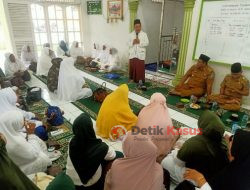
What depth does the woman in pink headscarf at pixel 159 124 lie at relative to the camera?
2.14 metres

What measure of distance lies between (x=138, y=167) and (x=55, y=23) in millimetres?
6710

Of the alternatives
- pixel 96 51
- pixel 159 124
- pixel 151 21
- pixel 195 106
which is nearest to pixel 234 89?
pixel 195 106

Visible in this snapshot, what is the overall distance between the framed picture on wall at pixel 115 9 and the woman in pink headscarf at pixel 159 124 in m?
4.20

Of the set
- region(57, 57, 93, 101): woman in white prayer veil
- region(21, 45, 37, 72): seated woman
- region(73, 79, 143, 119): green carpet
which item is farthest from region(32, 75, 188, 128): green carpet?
region(21, 45, 37, 72): seated woman

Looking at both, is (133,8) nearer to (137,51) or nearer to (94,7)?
(137,51)

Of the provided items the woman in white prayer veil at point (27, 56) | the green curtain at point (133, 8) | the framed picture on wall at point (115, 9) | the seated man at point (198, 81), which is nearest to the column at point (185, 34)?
the seated man at point (198, 81)

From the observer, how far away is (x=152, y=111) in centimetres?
227

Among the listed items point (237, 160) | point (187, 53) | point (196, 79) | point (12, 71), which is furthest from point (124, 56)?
point (237, 160)

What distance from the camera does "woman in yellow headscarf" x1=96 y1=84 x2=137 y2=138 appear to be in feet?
8.19

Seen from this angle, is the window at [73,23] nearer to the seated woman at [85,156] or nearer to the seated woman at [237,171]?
the seated woman at [85,156]

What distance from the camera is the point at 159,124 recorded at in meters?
2.15

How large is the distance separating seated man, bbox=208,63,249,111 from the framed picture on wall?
3.57 meters

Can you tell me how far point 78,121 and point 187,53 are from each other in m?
3.48

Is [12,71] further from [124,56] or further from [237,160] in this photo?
[237,160]
